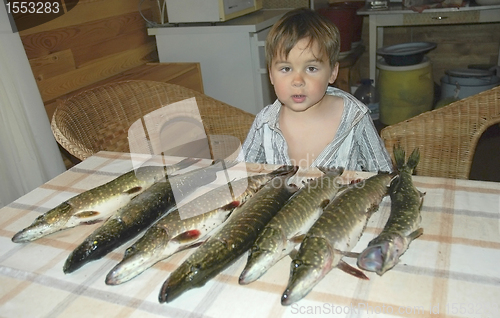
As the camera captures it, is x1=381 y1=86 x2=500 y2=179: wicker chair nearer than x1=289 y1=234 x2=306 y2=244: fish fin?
No

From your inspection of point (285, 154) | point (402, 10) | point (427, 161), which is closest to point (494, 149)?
point (402, 10)

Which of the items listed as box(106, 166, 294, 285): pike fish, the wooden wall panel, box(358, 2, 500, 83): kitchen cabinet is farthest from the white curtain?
box(358, 2, 500, 83): kitchen cabinet

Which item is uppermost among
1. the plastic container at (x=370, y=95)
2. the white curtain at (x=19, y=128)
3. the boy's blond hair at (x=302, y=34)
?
the boy's blond hair at (x=302, y=34)

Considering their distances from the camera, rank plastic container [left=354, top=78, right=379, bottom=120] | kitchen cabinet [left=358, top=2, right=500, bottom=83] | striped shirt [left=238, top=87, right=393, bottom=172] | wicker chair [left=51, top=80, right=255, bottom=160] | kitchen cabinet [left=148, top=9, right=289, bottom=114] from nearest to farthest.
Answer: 1. striped shirt [left=238, top=87, right=393, bottom=172]
2. wicker chair [left=51, top=80, right=255, bottom=160]
3. kitchen cabinet [left=148, top=9, right=289, bottom=114]
4. kitchen cabinet [left=358, top=2, right=500, bottom=83]
5. plastic container [left=354, top=78, right=379, bottom=120]

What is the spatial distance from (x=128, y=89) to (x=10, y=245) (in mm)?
1122

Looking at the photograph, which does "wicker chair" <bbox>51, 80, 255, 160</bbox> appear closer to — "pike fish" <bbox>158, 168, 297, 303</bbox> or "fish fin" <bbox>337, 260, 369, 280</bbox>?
"pike fish" <bbox>158, 168, 297, 303</bbox>

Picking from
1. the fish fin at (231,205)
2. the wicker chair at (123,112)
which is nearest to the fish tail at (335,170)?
the fish fin at (231,205)

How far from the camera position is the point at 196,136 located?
202 cm

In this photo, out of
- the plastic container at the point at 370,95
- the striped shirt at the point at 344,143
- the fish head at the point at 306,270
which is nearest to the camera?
the fish head at the point at 306,270

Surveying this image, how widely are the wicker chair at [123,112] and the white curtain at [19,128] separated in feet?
1.75

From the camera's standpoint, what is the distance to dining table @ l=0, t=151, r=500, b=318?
736mm

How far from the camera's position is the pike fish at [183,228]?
839mm

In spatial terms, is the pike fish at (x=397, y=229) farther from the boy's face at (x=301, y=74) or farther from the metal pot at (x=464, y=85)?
the metal pot at (x=464, y=85)

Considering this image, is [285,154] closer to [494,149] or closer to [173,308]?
[173,308]
